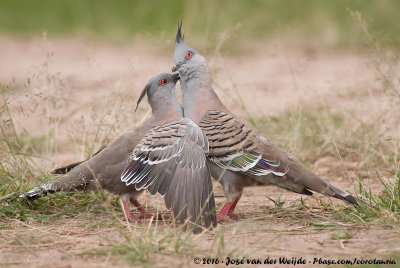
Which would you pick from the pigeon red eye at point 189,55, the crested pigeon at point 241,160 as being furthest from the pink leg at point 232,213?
the pigeon red eye at point 189,55

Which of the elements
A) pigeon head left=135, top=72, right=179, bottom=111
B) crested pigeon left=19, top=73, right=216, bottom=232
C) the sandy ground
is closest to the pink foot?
the sandy ground

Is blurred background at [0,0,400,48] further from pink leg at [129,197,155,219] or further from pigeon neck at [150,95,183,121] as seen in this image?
pink leg at [129,197,155,219]

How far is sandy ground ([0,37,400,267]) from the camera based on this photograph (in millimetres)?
3773

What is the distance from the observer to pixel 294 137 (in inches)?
238

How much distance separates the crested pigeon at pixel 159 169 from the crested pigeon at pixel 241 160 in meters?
0.20

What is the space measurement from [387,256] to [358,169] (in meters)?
2.46

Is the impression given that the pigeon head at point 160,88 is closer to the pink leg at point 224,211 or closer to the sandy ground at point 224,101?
the sandy ground at point 224,101

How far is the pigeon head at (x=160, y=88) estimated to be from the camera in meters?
5.30

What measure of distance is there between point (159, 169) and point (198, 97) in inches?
36.2

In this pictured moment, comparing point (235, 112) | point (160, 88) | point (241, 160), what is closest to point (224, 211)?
point (241, 160)

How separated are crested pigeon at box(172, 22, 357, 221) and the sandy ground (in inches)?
9.0

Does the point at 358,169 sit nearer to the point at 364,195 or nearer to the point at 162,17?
the point at 364,195

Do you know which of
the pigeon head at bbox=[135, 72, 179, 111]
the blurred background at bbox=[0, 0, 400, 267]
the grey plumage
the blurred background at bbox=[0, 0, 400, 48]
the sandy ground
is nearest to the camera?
the sandy ground

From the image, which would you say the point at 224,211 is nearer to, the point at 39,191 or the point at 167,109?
the point at 167,109
